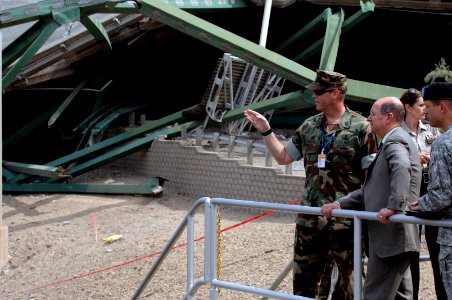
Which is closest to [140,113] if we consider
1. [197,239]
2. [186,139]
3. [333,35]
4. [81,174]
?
[81,174]

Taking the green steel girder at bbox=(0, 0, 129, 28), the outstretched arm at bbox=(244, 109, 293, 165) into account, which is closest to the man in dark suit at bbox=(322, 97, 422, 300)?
the outstretched arm at bbox=(244, 109, 293, 165)

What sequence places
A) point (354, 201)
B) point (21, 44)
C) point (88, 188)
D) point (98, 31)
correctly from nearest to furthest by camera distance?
point (354, 201)
point (21, 44)
point (88, 188)
point (98, 31)

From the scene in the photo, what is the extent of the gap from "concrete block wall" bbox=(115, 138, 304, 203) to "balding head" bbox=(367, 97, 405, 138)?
279 inches

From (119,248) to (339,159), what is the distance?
638 cm

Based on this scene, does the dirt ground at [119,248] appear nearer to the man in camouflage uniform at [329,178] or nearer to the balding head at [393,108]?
the man in camouflage uniform at [329,178]

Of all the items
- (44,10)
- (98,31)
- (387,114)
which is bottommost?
(387,114)

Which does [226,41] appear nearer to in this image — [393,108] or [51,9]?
[51,9]

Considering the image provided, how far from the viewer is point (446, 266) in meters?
3.62

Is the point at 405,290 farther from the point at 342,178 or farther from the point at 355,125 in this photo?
the point at 355,125

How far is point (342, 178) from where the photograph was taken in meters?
4.61

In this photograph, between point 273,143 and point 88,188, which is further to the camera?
point 88,188

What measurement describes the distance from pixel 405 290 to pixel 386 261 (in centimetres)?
37

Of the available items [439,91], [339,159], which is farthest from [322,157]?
[439,91]

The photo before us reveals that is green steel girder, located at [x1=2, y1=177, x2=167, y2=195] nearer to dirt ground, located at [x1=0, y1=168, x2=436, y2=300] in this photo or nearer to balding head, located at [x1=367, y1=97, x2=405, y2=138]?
dirt ground, located at [x1=0, y1=168, x2=436, y2=300]
